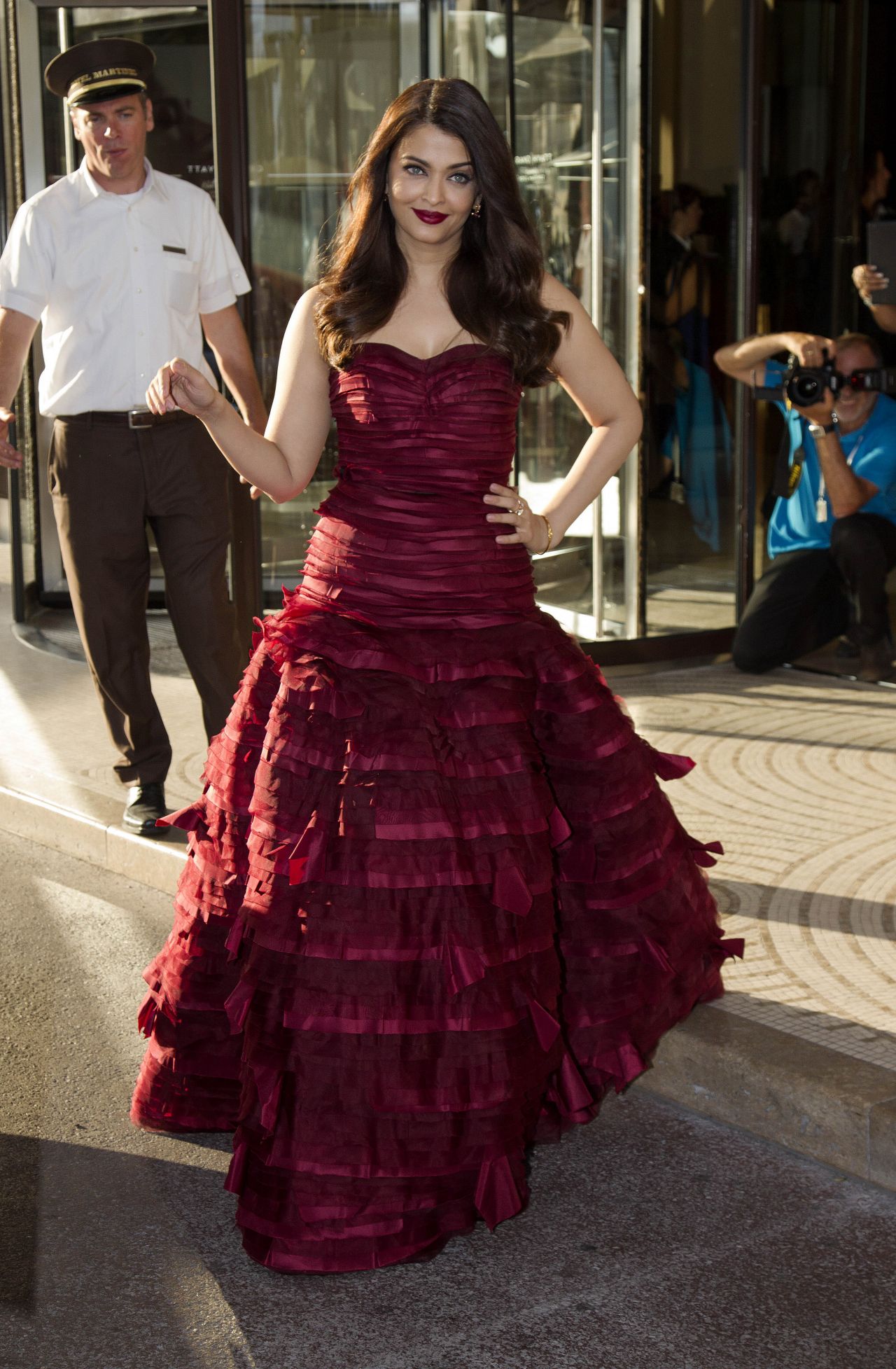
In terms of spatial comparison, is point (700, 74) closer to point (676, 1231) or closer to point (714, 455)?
point (714, 455)

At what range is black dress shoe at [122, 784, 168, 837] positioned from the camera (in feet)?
16.7

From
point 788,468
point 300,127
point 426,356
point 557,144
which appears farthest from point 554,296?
point 300,127

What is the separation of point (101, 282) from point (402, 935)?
293 centimetres

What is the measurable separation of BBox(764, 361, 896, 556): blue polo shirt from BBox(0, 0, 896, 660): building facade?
0.27 metres

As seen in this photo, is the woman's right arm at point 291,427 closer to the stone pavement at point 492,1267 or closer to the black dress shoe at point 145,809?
the stone pavement at point 492,1267

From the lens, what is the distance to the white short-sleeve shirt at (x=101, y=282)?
199 inches

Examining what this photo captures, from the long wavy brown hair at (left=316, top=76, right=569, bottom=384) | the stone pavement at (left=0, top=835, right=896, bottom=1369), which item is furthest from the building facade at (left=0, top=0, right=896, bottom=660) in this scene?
the stone pavement at (left=0, top=835, right=896, bottom=1369)

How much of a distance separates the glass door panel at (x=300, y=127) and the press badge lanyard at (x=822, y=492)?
2.25 metres

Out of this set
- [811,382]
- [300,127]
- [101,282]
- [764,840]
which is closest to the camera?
[764,840]

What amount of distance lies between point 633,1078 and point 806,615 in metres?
4.08

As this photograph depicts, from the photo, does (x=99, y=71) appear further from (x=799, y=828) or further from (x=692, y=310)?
(x=799, y=828)

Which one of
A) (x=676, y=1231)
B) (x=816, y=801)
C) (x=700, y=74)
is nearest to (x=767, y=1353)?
(x=676, y=1231)

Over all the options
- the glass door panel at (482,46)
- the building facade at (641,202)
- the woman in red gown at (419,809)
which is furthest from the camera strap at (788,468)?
the woman in red gown at (419,809)

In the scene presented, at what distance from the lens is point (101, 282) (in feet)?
16.7
